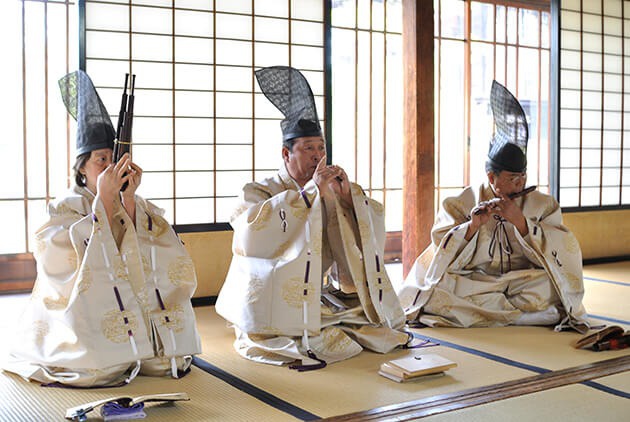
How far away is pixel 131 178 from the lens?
3.31 meters

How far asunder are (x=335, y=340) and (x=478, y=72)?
5.35 m

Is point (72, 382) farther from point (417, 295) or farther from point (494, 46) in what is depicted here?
point (494, 46)

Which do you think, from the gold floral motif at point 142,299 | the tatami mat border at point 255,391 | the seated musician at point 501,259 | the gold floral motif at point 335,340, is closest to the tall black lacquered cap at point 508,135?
the seated musician at point 501,259

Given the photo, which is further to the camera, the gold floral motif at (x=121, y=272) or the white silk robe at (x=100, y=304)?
the gold floral motif at (x=121, y=272)

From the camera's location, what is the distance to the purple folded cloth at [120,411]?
270 centimetres

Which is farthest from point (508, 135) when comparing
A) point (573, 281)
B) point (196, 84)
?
point (196, 84)

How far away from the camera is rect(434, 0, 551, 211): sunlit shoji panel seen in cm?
806

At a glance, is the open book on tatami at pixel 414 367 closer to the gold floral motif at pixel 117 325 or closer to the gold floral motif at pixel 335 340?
the gold floral motif at pixel 335 340

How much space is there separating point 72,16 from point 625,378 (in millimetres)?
4923

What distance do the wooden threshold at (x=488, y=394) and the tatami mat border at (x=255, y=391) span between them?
13 centimetres

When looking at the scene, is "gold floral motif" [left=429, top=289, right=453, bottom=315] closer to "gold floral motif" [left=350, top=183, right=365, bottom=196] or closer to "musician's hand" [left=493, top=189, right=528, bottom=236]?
"musician's hand" [left=493, top=189, right=528, bottom=236]

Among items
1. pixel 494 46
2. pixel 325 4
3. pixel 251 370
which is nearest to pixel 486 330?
pixel 251 370

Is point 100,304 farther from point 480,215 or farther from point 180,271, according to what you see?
point 480,215

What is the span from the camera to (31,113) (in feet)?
19.8
